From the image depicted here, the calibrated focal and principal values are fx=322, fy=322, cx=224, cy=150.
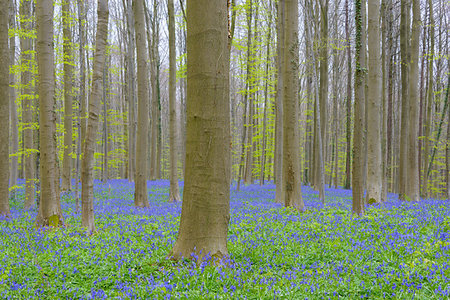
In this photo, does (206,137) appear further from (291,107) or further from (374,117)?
(374,117)

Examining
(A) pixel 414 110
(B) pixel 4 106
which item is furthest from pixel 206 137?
(A) pixel 414 110

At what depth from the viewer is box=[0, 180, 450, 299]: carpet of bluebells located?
3.97 meters

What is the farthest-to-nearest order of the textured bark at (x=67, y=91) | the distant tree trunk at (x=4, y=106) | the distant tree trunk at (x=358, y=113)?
the textured bark at (x=67, y=91)
the distant tree trunk at (x=4, y=106)
the distant tree trunk at (x=358, y=113)

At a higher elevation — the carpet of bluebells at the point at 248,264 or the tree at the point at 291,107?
the tree at the point at 291,107

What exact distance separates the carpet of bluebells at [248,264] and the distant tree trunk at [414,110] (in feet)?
20.7

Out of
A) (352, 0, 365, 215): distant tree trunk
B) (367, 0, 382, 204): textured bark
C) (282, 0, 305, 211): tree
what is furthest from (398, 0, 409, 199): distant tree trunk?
(352, 0, 365, 215): distant tree trunk

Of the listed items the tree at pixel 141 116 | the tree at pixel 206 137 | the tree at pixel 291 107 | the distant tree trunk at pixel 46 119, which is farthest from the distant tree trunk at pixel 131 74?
the tree at pixel 206 137

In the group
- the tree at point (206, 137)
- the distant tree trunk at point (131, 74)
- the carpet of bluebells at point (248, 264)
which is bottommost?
the carpet of bluebells at point (248, 264)

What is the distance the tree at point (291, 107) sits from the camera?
10305 mm

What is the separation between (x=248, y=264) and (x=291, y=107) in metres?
6.60

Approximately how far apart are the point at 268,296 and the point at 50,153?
7.10 metres

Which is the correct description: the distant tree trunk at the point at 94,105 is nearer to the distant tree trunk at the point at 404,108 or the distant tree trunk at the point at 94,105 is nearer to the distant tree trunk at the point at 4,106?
the distant tree trunk at the point at 4,106

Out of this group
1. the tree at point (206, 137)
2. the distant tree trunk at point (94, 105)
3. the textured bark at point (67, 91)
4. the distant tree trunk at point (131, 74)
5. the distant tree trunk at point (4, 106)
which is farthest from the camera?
the distant tree trunk at point (131, 74)

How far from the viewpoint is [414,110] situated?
13.5 meters
